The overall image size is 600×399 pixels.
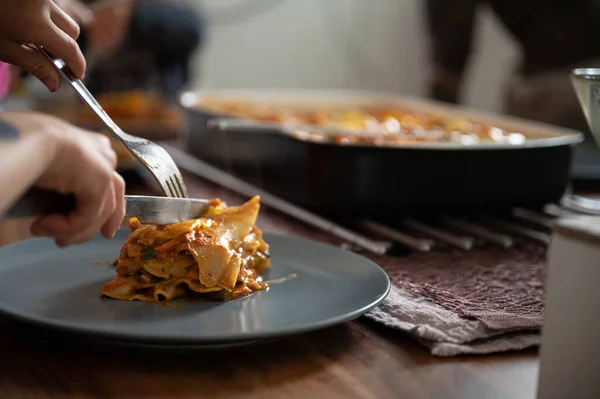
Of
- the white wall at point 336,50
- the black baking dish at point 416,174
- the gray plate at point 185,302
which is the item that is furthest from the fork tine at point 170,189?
the white wall at point 336,50

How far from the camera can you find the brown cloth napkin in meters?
0.82

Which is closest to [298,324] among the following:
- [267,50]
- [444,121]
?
[444,121]

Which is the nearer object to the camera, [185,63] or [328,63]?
[185,63]

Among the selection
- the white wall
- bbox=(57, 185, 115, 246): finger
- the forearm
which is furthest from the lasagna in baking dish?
the white wall

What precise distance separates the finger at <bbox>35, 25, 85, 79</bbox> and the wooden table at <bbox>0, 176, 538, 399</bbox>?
28 centimetres

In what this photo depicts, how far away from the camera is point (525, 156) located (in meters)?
1.36

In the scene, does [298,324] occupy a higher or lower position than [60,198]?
lower

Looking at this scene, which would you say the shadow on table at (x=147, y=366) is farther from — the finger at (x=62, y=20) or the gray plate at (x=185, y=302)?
the finger at (x=62, y=20)

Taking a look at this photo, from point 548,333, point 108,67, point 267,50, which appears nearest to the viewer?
point 548,333

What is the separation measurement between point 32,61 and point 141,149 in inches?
6.1

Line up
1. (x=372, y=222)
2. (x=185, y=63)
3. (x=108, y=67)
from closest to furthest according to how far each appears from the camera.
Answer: (x=372, y=222), (x=108, y=67), (x=185, y=63)

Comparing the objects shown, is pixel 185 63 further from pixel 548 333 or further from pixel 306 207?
pixel 548 333

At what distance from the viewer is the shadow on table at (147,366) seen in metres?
0.69

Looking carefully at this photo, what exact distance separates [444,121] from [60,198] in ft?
3.97
